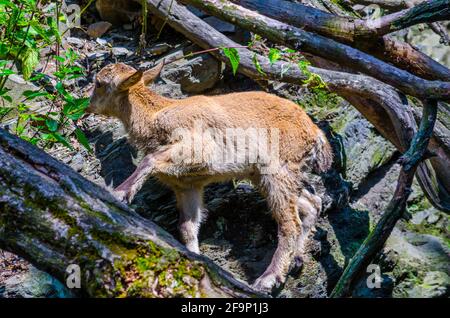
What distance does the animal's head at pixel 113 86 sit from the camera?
6.81 meters

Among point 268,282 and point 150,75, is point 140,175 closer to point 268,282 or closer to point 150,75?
point 150,75

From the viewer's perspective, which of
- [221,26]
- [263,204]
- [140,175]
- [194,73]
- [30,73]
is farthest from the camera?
[221,26]

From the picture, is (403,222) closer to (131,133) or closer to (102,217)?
(131,133)

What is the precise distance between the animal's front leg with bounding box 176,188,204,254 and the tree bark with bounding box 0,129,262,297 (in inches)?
87.2

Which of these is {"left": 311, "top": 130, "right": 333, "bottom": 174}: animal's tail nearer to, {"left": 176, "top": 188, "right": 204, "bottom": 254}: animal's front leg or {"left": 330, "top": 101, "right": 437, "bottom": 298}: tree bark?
{"left": 176, "top": 188, "right": 204, "bottom": 254}: animal's front leg

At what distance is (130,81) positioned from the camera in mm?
6734

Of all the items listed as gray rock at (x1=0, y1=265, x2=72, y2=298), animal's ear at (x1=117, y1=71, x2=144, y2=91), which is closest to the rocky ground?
gray rock at (x1=0, y1=265, x2=72, y2=298)

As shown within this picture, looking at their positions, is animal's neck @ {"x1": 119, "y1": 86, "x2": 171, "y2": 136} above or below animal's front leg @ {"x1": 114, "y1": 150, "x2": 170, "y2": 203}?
above

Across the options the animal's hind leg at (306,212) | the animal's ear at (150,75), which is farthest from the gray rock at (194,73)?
the animal's hind leg at (306,212)

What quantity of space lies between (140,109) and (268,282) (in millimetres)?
2260

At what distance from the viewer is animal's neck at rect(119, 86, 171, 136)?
6.64 meters

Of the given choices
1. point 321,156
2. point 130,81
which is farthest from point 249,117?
point 130,81

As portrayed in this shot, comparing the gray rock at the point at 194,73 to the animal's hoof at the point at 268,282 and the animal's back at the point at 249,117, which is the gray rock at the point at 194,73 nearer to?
the animal's back at the point at 249,117

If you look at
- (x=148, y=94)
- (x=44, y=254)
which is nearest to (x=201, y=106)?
(x=148, y=94)
